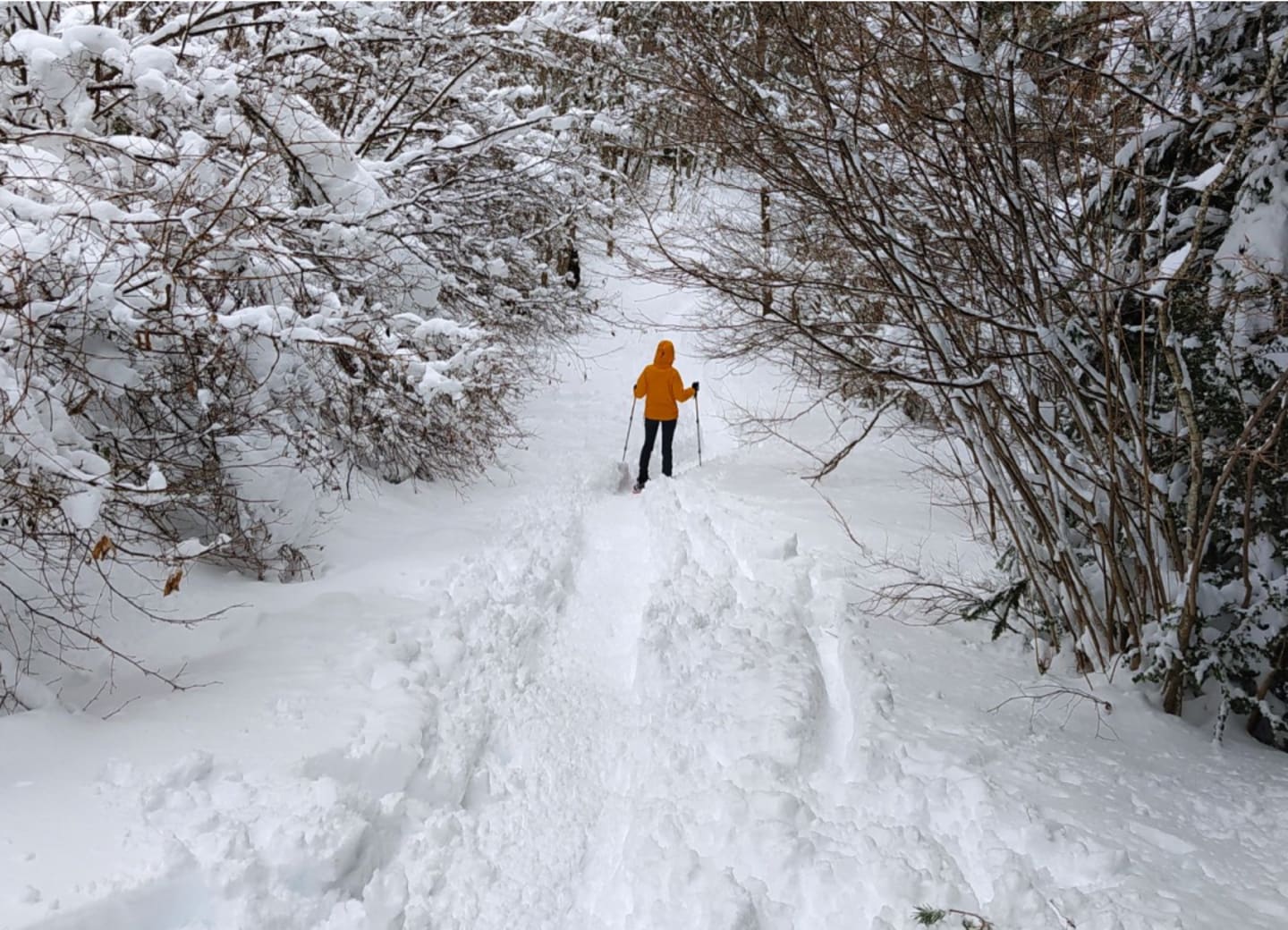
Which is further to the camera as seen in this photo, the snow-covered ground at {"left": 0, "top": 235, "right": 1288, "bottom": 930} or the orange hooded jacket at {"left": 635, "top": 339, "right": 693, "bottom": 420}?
the orange hooded jacket at {"left": 635, "top": 339, "right": 693, "bottom": 420}

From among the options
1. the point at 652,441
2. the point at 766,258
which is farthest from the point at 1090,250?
the point at 652,441

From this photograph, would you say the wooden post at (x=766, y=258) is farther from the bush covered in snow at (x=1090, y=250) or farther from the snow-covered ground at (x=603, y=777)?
the snow-covered ground at (x=603, y=777)

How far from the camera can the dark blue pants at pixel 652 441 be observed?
35.1 ft

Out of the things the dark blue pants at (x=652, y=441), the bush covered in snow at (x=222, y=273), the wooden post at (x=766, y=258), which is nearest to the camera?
the bush covered in snow at (x=222, y=273)

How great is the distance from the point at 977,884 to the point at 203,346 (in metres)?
4.48

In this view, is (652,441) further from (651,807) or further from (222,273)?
(651,807)

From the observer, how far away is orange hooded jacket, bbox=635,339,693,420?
421 inches

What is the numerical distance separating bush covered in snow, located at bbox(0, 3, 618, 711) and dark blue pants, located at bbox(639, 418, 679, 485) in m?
2.12

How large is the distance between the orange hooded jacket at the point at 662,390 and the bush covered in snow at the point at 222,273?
7.28ft

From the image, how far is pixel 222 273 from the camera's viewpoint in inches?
154

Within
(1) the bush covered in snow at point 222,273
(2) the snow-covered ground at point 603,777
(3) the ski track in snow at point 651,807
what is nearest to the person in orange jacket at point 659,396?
(1) the bush covered in snow at point 222,273

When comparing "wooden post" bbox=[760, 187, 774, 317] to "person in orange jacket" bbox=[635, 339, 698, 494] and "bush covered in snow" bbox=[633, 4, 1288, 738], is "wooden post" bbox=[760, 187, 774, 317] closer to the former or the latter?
"bush covered in snow" bbox=[633, 4, 1288, 738]

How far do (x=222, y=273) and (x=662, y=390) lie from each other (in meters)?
7.15

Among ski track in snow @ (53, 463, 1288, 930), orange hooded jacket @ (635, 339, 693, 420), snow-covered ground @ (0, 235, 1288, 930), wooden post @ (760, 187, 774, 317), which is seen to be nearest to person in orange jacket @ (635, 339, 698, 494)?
orange hooded jacket @ (635, 339, 693, 420)
